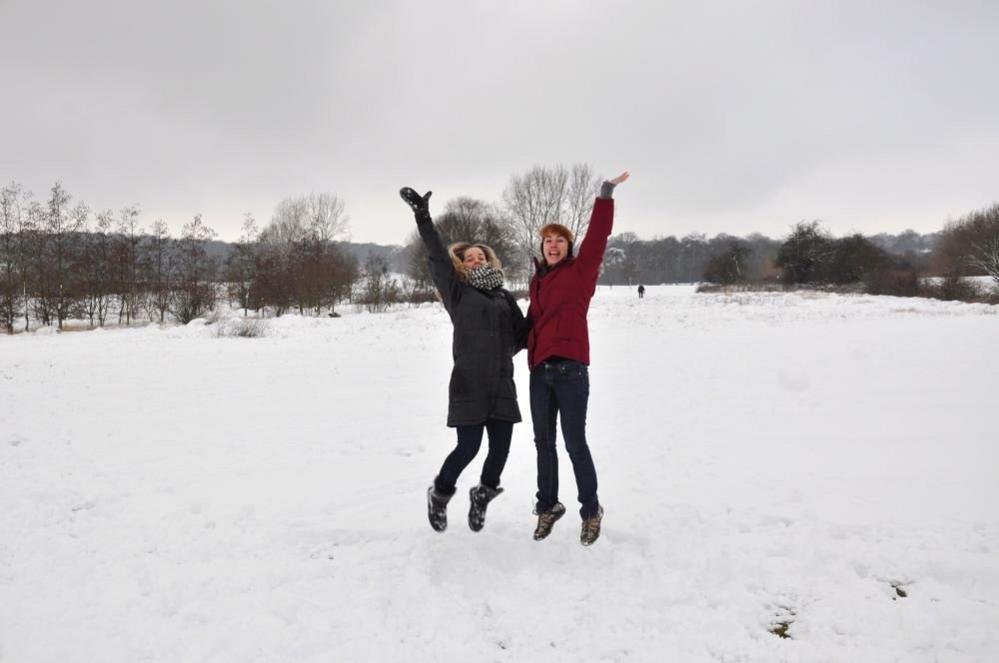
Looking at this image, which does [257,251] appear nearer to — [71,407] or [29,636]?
[71,407]

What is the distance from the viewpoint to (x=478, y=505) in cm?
339

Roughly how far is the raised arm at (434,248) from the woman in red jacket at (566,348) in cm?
54

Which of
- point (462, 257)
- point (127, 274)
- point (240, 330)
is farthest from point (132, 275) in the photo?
point (462, 257)

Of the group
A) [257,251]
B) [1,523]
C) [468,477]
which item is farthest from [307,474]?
[257,251]

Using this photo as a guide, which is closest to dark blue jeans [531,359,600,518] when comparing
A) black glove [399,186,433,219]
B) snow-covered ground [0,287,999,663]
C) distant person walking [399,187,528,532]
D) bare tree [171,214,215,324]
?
distant person walking [399,187,528,532]

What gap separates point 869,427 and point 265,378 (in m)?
9.13

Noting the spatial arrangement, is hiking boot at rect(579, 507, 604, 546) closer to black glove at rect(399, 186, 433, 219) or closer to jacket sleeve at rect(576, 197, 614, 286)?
jacket sleeve at rect(576, 197, 614, 286)

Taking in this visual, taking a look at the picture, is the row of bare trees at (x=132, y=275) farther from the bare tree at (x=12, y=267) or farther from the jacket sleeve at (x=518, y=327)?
the jacket sleeve at (x=518, y=327)

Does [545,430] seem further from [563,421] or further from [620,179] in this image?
[620,179]

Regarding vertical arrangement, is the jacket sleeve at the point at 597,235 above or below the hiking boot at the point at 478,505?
above

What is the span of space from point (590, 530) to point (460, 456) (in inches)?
37.4

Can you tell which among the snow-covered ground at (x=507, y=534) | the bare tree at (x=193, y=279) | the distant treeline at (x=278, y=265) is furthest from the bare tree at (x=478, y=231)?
the snow-covered ground at (x=507, y=534)

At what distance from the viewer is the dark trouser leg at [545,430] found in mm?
3273

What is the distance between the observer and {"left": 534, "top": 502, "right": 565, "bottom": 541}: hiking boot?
3342 mm
